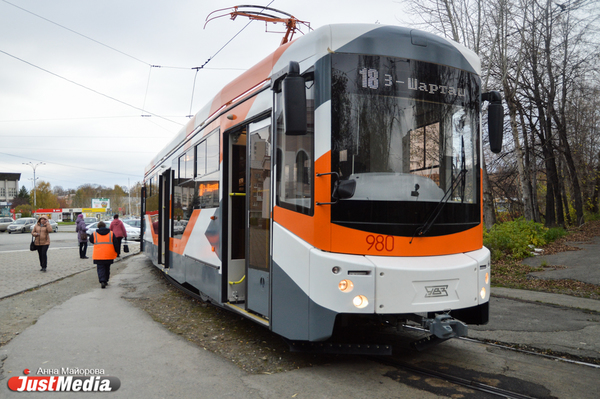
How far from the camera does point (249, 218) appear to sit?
226 inches

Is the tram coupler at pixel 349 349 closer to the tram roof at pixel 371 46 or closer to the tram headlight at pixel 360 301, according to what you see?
the tram headlight at pixel 360 301

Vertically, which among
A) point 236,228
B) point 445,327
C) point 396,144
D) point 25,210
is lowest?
point 445,327

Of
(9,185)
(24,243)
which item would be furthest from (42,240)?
(9,185)

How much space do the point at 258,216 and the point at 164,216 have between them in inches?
237

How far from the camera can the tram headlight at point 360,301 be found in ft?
13.9

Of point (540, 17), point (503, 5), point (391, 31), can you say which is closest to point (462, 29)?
point (503, 5)

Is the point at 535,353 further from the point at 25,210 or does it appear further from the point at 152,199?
the point at 25,210

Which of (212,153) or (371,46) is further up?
(371,46)

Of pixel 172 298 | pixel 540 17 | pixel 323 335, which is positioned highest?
pixel 540 17

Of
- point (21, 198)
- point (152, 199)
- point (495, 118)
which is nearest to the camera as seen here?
point (495, 118)

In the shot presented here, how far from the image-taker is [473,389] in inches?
167

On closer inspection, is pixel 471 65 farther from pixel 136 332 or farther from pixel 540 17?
pixel 540 17

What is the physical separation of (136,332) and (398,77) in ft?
Result: 16.1

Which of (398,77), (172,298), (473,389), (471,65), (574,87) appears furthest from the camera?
(574,87)
